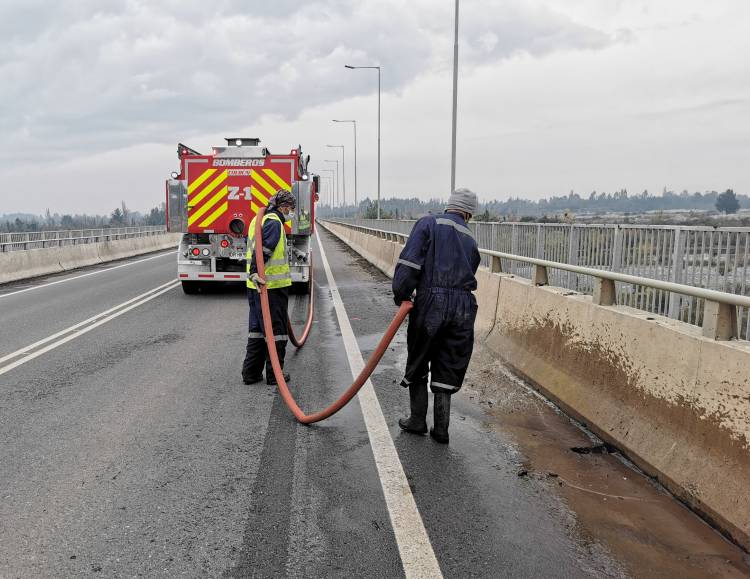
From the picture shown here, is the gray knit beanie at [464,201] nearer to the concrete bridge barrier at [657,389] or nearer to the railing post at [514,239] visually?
the concrete bridge barrier at [657,389]

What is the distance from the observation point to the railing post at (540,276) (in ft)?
21.5

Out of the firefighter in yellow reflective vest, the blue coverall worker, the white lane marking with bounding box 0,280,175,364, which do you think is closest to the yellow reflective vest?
the firefighter in yellow reflective vest

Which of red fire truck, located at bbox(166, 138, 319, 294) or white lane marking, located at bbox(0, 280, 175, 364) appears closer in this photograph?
white lane marking, located at bbox(0, 280, 175, 364)

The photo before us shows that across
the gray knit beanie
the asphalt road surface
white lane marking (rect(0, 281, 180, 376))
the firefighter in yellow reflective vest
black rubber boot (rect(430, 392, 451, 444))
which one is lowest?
white lane marking (rect(0, 281, 180, 376))

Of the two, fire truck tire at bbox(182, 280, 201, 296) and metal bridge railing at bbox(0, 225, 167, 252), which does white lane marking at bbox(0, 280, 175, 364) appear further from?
metal bridge railing at bbox(0, 225, 167, 252)

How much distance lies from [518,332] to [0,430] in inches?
186

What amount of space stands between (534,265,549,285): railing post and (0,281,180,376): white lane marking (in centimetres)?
540

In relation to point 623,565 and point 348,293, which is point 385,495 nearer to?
point 623,565

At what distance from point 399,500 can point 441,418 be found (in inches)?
42.9

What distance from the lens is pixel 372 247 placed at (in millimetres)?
23469

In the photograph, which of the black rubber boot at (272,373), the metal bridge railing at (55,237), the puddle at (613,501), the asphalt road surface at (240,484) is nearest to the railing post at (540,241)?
the asphalt road surface at (240,484)

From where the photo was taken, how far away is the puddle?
299 centimetres

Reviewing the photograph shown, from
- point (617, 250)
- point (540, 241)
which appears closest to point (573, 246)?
point (617, 250)

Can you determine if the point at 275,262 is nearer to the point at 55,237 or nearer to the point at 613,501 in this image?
the point at 613,501
